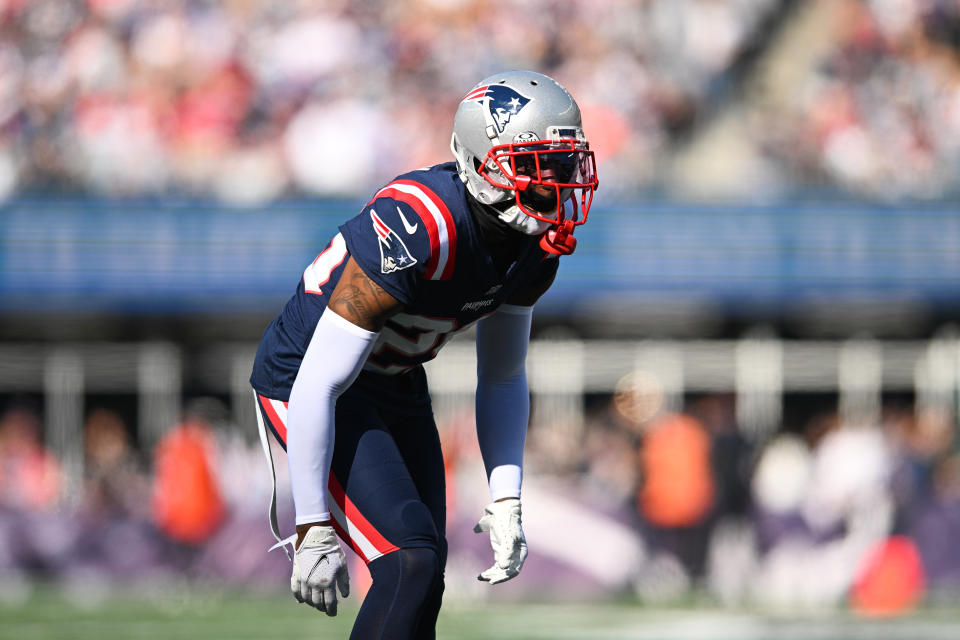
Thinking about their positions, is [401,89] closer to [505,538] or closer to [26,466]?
[26,466]

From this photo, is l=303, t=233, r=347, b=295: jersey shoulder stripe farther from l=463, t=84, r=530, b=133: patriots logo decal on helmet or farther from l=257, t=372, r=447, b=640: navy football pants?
l=463, t=84, r=530, b=133: patriots logo decal on helmet

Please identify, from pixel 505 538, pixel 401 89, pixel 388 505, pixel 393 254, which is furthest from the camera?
pixel 401 89

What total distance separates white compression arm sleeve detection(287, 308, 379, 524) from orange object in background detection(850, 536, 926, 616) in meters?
8.71

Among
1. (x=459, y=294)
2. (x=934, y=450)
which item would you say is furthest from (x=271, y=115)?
(x=459, y=294)

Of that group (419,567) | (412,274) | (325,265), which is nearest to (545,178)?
(412,274)

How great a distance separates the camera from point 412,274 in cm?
415

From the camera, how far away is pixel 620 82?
1672 centimetres

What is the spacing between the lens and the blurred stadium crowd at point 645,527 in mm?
12820

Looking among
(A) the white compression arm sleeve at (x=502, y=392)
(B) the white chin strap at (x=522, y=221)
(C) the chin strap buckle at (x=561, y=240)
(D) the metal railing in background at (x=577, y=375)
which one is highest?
(B) the white chin strap at (x=522, y=221)

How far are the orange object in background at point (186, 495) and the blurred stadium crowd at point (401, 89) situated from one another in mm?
3303

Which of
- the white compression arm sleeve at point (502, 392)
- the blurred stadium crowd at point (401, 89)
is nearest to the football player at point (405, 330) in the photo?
the white compression arm sleeve at point (502, 392)

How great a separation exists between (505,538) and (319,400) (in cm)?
76

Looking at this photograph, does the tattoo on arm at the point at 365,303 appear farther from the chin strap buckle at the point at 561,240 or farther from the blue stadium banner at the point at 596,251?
the blue stadium banner at the point at 596,251

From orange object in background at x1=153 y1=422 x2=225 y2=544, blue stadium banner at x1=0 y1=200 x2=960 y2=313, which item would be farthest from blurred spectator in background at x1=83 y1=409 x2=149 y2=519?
blue stadium banner at x1=0 y1=200 x2=960 y2=313
